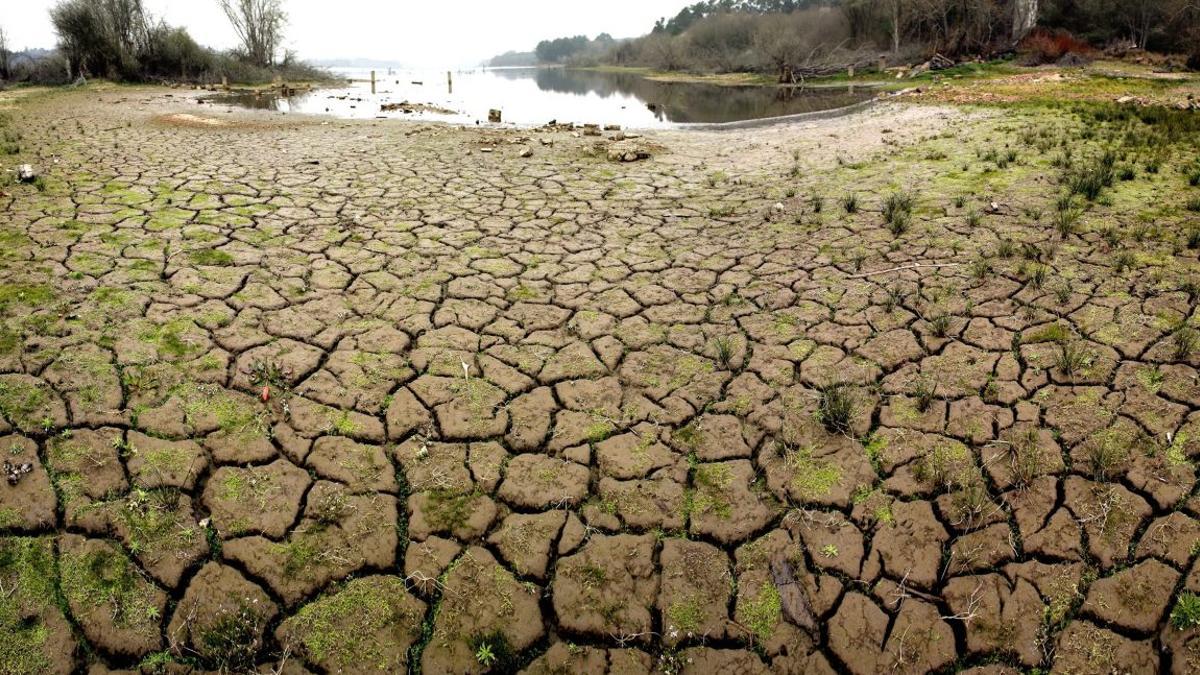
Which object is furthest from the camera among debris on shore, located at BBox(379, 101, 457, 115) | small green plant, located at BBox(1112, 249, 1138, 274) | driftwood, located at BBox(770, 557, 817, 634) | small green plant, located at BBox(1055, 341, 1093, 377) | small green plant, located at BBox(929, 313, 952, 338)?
debris on shore, located at BBox(379, 101, 457, 115)

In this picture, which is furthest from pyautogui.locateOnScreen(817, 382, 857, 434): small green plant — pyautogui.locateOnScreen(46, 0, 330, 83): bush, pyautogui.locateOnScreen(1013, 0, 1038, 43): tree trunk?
pyautogui.locateOnScreen(46, 0, 330, 83): bush

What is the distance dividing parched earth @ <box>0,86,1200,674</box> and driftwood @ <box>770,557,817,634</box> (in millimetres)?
12

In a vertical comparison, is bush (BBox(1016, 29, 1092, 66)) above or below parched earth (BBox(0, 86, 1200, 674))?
above

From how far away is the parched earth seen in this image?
220 centimetres

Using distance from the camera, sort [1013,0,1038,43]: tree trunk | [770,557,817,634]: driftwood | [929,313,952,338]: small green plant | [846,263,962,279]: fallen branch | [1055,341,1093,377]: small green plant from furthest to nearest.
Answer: [1013,0,1038,43]: tree trunk < [846,263,962,279]: fallen branch < [929,313,952,338]: small green plant < [1055,341,1093,377]: small green plant < [770,557,817,634]: driftwood

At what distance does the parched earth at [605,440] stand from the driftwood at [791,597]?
0.04 feet

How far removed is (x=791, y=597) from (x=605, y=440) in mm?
1156

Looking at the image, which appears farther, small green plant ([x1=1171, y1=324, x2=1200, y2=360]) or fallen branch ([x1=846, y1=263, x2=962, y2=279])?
fallen branch ([x1=846, y1=263, x2=962, y2=279])

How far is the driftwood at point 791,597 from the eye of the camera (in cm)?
226

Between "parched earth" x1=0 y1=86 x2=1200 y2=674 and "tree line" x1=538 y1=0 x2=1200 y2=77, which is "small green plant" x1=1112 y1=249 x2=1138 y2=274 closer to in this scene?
"parched earth" x1=0 y1=86 x2=1200 y2=674

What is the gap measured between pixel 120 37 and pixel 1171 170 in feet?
152

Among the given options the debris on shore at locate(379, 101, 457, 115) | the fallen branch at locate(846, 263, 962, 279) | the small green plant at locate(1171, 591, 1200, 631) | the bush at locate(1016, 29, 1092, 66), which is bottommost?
the small green plant at locate(1171, 591, 1200, 631)

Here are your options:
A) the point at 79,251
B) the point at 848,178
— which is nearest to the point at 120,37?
the point at 79,251

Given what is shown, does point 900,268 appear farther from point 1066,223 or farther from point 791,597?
point 791,597
